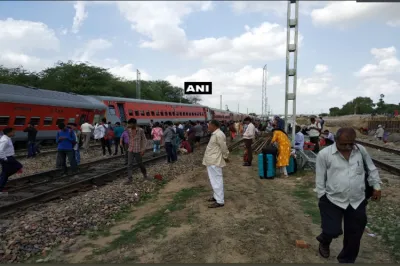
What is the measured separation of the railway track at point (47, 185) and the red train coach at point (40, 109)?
619cm

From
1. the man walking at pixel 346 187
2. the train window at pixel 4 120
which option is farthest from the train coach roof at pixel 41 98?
the man walking at pixel 346 187

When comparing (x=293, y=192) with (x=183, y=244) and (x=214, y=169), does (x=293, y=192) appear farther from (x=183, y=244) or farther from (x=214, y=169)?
(x=183, y=244)

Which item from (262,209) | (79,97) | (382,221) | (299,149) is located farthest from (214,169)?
(79,97)

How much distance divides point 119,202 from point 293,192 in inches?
164

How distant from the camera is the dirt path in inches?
173

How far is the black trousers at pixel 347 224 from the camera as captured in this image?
3.83 meters

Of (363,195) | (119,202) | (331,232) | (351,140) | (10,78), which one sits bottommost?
(119,202)

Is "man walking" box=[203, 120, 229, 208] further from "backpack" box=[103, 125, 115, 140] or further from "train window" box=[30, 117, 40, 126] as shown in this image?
"train window" box=[30, 117, 40, 126]

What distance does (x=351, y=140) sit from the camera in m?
3.85

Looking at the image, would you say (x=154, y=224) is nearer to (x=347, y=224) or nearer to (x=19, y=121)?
(x=347, y=224)

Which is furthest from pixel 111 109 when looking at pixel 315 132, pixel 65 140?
pixel 315 132

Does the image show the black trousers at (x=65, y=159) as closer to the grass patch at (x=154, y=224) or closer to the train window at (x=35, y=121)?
the grass patch at (x=154, y=224)

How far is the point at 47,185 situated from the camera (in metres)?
9.72

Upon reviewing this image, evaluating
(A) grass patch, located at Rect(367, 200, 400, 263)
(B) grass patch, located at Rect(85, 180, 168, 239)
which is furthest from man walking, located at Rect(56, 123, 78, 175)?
(A) grass patch, located at Rect(367, 200, 400, 263)
